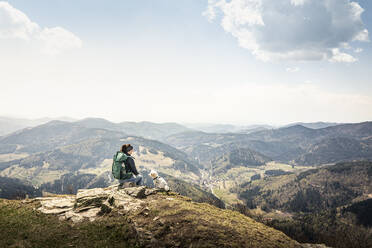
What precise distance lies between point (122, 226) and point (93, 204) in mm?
6623

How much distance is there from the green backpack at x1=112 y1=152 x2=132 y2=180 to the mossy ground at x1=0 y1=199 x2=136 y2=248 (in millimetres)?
5500

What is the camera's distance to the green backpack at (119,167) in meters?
23.7

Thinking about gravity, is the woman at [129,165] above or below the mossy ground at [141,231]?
above

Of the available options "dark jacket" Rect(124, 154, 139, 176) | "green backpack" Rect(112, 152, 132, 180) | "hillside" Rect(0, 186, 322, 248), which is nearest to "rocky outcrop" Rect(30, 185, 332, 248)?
"hillside" Rect(0, 186, 322, 248)

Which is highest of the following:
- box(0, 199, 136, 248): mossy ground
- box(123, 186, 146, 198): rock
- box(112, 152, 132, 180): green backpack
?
box(112, 152, 132, 180): green backpack

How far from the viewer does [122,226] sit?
1903 cm

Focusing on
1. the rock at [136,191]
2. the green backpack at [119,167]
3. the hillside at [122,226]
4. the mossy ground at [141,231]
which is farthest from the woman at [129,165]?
the mossy ground at [141,231]

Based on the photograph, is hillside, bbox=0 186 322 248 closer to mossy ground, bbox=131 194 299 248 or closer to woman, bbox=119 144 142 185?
mossy ground, bbox=131 194 299 248

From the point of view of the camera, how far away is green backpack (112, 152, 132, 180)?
23.7 meters

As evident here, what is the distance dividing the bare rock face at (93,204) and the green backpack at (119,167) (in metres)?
1.82

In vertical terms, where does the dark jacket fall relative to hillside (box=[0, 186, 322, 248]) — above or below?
above

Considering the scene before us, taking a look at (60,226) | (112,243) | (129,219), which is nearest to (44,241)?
(60,226)

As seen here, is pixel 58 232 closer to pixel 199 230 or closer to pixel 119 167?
pixel 119 167

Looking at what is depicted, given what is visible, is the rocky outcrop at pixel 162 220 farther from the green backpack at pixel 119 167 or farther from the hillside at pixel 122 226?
the green backpack at pixel 119 167
